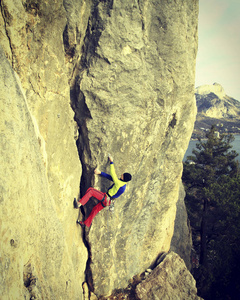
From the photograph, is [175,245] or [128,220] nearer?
[128,220]

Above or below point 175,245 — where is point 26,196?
above

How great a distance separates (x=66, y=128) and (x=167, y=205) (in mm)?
4687

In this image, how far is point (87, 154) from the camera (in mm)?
5137

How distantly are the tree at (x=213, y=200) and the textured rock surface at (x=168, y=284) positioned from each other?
3.73 meters

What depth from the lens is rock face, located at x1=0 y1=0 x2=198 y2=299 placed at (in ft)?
8.66

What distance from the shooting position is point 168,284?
253 inches

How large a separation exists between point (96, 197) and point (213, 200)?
8414mm

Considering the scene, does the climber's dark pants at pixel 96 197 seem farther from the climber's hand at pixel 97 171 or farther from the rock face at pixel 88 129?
the climber's hand at pixel 97 171

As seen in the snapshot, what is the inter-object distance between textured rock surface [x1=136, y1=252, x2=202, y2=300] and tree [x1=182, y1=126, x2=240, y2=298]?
373 cm

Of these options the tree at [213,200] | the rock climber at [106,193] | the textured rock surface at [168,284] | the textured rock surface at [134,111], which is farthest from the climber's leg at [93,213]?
the tree at [213,200]

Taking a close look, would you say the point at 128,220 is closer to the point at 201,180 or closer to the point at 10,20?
the point at 10,20

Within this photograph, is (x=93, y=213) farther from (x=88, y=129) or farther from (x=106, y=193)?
(x=88, y=129)

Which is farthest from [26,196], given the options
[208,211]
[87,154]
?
[208,211]

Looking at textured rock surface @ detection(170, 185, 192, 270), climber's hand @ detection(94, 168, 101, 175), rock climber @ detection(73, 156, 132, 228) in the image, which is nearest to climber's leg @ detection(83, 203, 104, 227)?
rock climber @ detection(73, 156, 132, 228)
